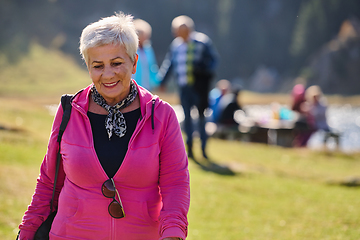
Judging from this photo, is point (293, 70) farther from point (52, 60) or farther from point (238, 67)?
point (52, 60)

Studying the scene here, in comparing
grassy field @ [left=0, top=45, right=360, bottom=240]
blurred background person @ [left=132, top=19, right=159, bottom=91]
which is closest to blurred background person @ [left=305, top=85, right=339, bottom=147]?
grassy field @ [left=0, top=45, right=360, bottom=240]

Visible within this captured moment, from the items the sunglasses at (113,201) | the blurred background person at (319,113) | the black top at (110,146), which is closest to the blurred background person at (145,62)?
the black top at (110,146)

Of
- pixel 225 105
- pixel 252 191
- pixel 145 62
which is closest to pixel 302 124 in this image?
pixel 225 105

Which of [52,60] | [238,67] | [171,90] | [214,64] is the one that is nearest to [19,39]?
[52,60]

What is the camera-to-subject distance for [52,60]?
223 ft

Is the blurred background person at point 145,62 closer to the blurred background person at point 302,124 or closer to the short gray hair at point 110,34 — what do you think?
the short gray hair at point 110,34

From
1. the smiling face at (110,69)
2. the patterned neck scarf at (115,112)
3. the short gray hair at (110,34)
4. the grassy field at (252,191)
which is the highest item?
the short gray hair at (110,34)

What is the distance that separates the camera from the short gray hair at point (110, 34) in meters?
2.35

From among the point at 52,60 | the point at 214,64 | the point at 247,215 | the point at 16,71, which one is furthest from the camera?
the point at 52,60

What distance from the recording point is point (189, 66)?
8430 mm

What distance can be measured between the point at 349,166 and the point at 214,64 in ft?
14.2

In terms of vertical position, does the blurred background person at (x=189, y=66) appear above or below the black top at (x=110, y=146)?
above

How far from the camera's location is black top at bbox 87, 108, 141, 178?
2352mm

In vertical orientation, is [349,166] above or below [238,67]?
below
